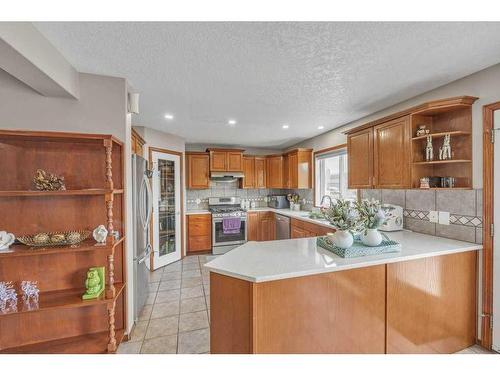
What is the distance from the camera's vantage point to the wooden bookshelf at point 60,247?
5.57 ft

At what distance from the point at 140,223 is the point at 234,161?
284cm

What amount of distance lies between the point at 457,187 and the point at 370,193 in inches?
41.8

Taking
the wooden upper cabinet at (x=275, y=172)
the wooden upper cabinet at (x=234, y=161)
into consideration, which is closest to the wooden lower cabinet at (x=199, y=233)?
the wooden upper cabinet at (x=234, y=161)

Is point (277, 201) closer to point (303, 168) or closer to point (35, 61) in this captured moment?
point (303, 168)

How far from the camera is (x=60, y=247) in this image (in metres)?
1.65

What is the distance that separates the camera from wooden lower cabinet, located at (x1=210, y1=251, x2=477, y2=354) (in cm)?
135

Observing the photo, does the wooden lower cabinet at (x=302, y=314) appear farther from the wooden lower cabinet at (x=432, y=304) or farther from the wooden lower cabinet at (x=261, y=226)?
the wooden lower cabinet at (x=261, y=226)

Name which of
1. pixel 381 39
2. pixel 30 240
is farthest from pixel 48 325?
pixel 381 39

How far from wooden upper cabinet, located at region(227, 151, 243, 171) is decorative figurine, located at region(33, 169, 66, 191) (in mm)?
3435

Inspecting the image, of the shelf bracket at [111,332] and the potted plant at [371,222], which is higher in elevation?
the potted plant at [371,222]

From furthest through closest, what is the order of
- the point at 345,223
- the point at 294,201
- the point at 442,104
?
the point at 294,201
the point at 442,104
the point at 345,223

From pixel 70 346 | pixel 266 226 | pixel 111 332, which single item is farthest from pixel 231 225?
pixel 70 346
